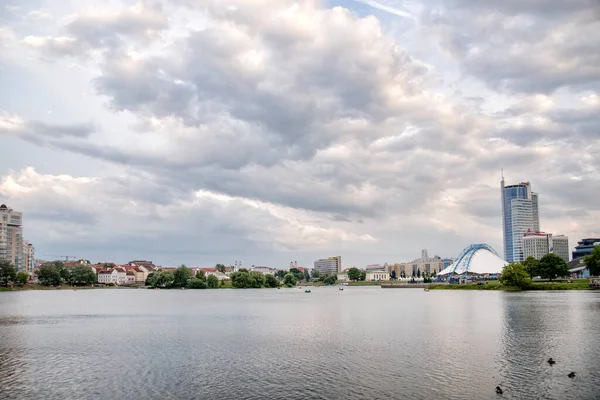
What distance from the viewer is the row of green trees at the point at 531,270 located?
132 m

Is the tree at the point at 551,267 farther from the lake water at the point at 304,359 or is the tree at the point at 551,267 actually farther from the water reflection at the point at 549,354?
the lake water at the point at 304,359

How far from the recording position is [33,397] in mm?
26719

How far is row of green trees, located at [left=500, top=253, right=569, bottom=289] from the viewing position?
132 metres

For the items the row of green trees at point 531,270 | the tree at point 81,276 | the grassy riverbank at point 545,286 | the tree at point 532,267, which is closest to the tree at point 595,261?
the grassy riverbank at point 545,286

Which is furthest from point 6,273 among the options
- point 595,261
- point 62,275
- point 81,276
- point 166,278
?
point 595,261

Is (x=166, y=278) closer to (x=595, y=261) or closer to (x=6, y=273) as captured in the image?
(x=6, y=273)

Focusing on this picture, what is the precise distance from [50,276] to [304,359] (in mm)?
170670

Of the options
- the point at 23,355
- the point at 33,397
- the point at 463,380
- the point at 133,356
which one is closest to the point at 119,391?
the point at 33,397

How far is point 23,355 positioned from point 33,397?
14.4 m

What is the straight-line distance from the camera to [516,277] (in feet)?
430

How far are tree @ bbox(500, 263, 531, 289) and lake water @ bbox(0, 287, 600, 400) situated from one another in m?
72.8

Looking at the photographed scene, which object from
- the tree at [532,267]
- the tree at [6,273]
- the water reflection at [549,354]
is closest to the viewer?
the water reflection at [549,354]

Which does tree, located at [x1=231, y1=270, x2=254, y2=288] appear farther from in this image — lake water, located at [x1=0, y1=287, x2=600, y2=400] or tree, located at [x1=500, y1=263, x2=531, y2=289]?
lake water, located at [x1=0, y1=287, x2=600, y2=400]

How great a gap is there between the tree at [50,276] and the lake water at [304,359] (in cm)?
13027
